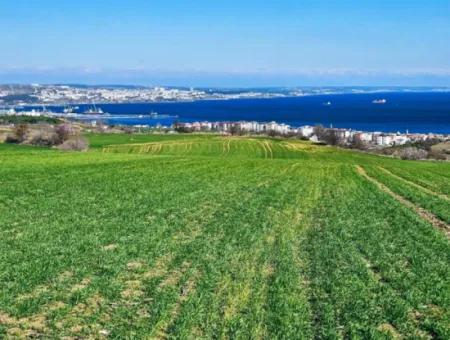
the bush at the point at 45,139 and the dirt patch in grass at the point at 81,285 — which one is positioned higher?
the dirt patch in grass at the point at 81,285

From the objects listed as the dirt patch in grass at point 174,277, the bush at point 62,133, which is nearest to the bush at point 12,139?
the bush at point 62,133

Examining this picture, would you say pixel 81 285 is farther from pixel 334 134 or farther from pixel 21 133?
pixel 334 134

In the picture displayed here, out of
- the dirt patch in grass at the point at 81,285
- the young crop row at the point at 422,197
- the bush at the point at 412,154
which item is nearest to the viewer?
the dirt patch in grass at the point at 81,285

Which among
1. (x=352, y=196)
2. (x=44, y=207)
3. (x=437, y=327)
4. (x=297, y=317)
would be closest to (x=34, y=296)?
(x=297, y=317)

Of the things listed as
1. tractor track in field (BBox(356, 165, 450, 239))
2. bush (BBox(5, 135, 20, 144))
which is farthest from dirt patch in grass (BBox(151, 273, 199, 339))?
bush (BBox(5, 135, 20, 144))

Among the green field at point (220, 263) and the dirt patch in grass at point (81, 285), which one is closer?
the green field at point (220, 263)

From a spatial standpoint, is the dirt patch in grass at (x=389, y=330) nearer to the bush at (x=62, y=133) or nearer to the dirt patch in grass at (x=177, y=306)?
the dirt patch in grass at (x=177, y=306)

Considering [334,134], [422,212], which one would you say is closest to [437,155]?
[334,134]

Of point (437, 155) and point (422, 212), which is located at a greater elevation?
point (422, 212)
